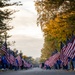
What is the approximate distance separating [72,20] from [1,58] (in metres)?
31.4

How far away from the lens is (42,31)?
65.9 metres

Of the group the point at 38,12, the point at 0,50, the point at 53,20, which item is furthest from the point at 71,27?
the point at 0,50

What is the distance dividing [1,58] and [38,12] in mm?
15995

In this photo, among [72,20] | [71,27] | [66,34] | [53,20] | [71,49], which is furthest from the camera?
[66,34]

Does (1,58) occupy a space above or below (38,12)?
below

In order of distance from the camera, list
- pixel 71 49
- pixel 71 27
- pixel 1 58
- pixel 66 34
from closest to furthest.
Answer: pixel 71 49 → pixel 71 27 → pixel 66 34 → pixel 1 58

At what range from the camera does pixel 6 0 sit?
6094 cm

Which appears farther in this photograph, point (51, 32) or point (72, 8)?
point (51, 32)

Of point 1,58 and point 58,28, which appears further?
point 1,58

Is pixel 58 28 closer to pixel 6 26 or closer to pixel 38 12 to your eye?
pixel 38 12

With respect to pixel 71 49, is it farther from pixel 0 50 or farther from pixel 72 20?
pixel 0 50

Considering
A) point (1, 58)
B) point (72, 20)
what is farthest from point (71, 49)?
point (1, 58)


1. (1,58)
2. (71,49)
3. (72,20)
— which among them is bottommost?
(1,58)

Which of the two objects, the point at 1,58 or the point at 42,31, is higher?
the point at 42,31
